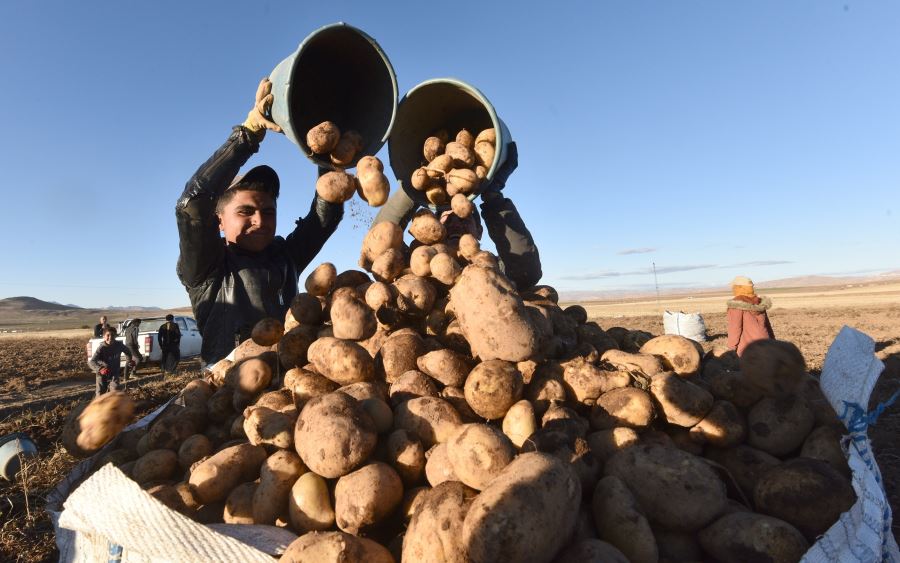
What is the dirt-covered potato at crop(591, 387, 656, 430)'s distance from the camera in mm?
2045

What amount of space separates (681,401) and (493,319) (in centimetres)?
89

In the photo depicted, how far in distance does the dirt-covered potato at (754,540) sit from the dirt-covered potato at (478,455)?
2.36 feet

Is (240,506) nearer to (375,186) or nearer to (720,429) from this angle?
(375,186)

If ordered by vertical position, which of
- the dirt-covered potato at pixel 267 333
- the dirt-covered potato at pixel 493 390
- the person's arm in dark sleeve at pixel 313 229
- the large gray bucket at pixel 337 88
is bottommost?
the dirt-covered potato at pixel 493 390

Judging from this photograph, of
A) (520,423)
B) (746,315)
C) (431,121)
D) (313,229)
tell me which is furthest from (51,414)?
(746,315)

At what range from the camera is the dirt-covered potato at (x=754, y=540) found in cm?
150

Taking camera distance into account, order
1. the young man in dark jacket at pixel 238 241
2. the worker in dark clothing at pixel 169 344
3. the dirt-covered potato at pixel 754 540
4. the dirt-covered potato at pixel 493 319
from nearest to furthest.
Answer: the dirt-covered potato at pixel 754 540
the dirt-covered potato at pixel 493 319
the young man in dark jacket at pixel 238 241
the worker in dark clothing at pixel 169 344

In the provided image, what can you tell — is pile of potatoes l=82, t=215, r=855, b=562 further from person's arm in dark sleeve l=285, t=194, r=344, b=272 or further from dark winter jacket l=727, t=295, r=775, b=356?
dark winter jacket l=727, t=295, r=775, b=356

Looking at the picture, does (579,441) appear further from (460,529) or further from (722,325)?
(722,325)

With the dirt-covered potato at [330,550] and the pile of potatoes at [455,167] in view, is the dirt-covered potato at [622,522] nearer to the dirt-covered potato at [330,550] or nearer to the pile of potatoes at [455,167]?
the dirt-covered potato at [330,550]

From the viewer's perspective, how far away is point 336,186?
3.05 m

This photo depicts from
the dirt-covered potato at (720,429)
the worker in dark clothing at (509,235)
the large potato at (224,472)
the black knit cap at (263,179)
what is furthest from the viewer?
the black knit cap at (263,179)

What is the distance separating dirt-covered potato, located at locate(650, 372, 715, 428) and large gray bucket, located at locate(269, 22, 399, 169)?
224 cm

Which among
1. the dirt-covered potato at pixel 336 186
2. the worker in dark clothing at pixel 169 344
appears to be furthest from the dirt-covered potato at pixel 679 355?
the worker in dark clothing at pixel 169 344
